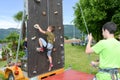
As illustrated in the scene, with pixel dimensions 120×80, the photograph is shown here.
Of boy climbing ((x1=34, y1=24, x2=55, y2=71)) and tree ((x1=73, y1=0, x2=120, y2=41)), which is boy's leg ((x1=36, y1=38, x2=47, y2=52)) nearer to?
boy climbing ((x1=34, y1=24, x2=55, y2=71))

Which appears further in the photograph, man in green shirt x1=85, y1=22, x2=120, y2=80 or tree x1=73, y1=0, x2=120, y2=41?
tree x1=73, y1=0, x2=120, y2=41

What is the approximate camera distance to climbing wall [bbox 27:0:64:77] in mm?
6930

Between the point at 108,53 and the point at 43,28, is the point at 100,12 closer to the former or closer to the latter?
the point at 43,28

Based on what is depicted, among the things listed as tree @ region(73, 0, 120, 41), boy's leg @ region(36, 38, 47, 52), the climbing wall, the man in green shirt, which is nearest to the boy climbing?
boy's leg @ region(36, 38, 47, 52)

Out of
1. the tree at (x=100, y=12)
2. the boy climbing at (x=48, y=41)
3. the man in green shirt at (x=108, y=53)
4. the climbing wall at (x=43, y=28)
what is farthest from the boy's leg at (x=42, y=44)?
the tree at (x=100, y=12)

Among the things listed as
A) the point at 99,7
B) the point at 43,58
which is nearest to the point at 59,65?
the point at 43,58

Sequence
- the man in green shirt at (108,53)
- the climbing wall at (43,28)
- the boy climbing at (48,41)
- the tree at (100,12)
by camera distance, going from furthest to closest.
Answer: the tree at (100,12) < the boy climbing at (48,41) < the climbing wall at (43,28) < the man in green shirt at (108,53)

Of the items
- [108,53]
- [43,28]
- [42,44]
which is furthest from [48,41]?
[108,53]

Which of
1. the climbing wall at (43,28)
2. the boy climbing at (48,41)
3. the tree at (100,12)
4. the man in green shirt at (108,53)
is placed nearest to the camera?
the man in green shirt at (108,53)

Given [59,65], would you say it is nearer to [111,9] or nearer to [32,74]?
[32,74]

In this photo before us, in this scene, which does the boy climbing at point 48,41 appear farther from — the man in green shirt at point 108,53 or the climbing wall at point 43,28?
the man in green shirt at point 108,53

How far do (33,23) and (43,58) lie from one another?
1.22m

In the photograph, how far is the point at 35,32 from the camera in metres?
7.07

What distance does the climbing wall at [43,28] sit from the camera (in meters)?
6.93
